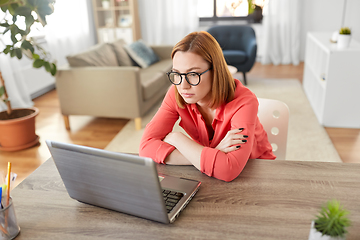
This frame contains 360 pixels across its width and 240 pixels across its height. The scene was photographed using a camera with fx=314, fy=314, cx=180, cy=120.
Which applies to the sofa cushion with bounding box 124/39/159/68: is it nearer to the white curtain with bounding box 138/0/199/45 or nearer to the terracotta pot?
the terracotta pot

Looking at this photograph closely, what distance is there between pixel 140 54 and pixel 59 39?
1.37 m

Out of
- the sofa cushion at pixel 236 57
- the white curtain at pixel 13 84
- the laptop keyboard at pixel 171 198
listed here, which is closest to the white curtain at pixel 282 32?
the sofa cushion at pixel 236 57

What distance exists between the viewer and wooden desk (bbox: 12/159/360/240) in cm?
72

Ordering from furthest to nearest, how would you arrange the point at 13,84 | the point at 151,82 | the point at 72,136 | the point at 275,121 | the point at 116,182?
the point at 13,84
the point at 151,82
the point at 72,136
the point at 275,121
the point at 116,182

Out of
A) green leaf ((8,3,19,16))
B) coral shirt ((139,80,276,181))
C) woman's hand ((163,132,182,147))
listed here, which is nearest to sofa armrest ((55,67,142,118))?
green leaf ((8,3,19,16))

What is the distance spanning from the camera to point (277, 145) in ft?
4.52

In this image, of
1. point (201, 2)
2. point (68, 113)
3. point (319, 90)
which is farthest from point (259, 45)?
point (68, 113)

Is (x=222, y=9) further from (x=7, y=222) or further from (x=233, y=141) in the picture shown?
(x=7, y=222)

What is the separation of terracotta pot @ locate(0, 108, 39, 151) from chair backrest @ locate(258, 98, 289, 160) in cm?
208

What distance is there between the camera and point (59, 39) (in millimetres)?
4496

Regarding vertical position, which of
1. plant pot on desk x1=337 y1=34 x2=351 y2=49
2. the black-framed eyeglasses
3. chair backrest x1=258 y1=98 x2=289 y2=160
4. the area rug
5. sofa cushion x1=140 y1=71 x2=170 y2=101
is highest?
the black-framed eyeglasses

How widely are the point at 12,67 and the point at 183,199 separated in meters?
3.53

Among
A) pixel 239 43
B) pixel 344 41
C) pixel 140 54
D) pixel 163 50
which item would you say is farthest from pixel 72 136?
pixel 239 43

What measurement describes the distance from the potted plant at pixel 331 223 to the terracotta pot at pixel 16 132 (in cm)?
257
